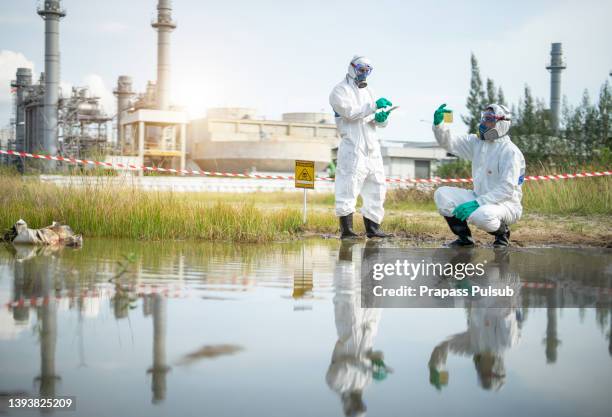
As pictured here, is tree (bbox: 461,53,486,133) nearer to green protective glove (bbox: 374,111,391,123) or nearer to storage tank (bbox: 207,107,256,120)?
green protective glove (bbox: 374,111,391,123)

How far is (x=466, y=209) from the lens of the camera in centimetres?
857

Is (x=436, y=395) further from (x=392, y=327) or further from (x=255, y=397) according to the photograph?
(x=392, y=327)

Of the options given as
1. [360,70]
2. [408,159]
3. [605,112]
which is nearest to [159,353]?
[360,70]

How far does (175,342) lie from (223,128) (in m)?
68.1

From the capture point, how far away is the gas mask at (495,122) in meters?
8.56

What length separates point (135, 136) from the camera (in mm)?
62844

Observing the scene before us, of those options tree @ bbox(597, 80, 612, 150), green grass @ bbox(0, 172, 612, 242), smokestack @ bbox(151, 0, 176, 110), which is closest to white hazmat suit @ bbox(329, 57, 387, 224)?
green grass @ bbox(0, 172, 612, 242)

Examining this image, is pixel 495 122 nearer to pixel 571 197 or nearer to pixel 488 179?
pixel 488 179

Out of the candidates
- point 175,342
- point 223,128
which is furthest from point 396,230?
point 223,128

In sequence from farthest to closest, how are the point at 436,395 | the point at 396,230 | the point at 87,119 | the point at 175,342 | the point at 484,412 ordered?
1. the point at 87,119
2. the point at 396,230
3. the point at 175,342
4. the point at 436,395
5. the point at 484,412

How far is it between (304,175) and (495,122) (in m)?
4.06

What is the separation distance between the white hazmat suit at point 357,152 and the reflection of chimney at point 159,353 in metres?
5.83

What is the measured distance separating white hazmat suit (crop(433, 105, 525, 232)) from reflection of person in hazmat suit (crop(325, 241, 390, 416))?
12.7 feet

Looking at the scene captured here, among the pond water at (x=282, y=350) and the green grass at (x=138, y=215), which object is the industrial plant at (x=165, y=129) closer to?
the green grass at (x=138, y=215)
